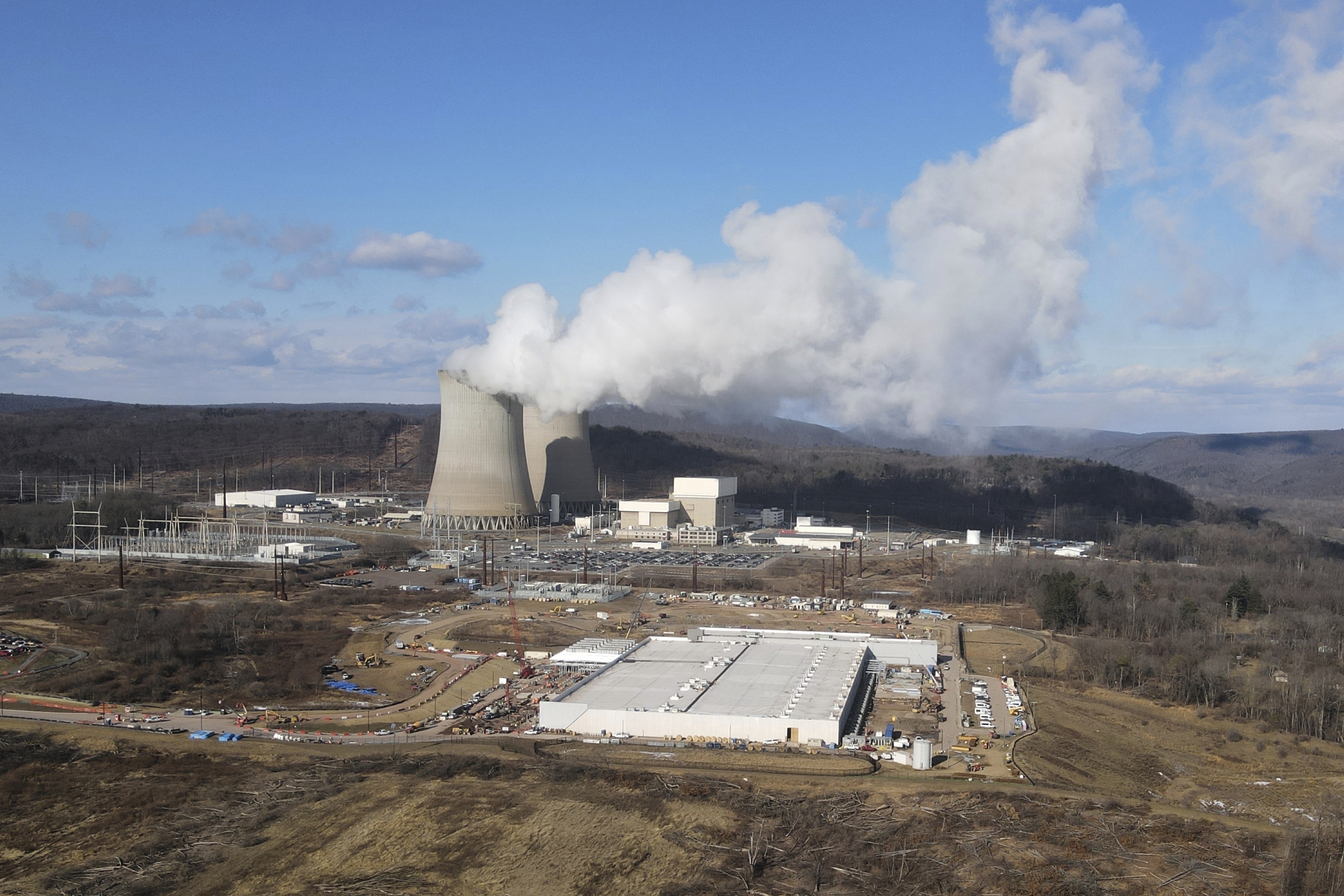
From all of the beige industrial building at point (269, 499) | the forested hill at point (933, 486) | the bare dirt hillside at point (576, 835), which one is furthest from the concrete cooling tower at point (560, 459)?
the bare dirt hillside at point (576, 835)

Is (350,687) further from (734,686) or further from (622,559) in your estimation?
(622,559)

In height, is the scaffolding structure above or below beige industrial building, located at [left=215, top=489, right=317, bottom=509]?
below

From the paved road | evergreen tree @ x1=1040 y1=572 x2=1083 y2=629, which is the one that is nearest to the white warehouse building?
the paved road

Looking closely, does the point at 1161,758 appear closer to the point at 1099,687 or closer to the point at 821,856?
the point at 1099,687

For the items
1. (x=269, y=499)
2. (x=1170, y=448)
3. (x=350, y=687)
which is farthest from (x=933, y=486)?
(x=1170, y=448)

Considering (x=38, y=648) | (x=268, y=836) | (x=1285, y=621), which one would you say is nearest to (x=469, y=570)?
(x=38, y=648)

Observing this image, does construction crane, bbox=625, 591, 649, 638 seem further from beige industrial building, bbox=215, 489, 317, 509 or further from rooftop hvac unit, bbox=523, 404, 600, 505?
beige industrial building, bbox=215, 489, 317, 509
